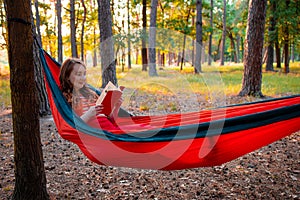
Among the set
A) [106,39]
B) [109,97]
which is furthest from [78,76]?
[106,39]

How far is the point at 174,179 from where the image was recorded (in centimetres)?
214

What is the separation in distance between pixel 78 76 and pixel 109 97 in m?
0.38

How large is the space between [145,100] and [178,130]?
3.95 m

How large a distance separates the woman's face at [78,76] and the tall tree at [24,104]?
2.34 feet

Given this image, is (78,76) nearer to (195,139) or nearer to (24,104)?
(24,104)

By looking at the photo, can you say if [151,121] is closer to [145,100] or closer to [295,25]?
[145,100]

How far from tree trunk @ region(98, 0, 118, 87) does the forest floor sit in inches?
107

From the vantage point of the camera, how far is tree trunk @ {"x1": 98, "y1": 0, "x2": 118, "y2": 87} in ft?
16.0

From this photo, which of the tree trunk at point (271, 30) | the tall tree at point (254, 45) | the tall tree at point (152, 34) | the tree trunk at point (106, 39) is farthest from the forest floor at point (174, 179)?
the tree trunk at point (271, 30)

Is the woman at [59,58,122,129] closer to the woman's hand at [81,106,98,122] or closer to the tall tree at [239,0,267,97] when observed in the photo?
the woman's hand at [81,106,98,122]

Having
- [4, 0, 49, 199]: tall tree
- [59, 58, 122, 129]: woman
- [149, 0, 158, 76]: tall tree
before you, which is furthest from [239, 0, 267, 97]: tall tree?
[149, 0, 158, 76]: tall tree

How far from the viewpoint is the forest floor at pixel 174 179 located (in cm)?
190

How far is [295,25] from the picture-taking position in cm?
971

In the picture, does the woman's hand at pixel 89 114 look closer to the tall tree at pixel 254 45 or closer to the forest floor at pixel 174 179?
the forest floor at pixel 174 179
